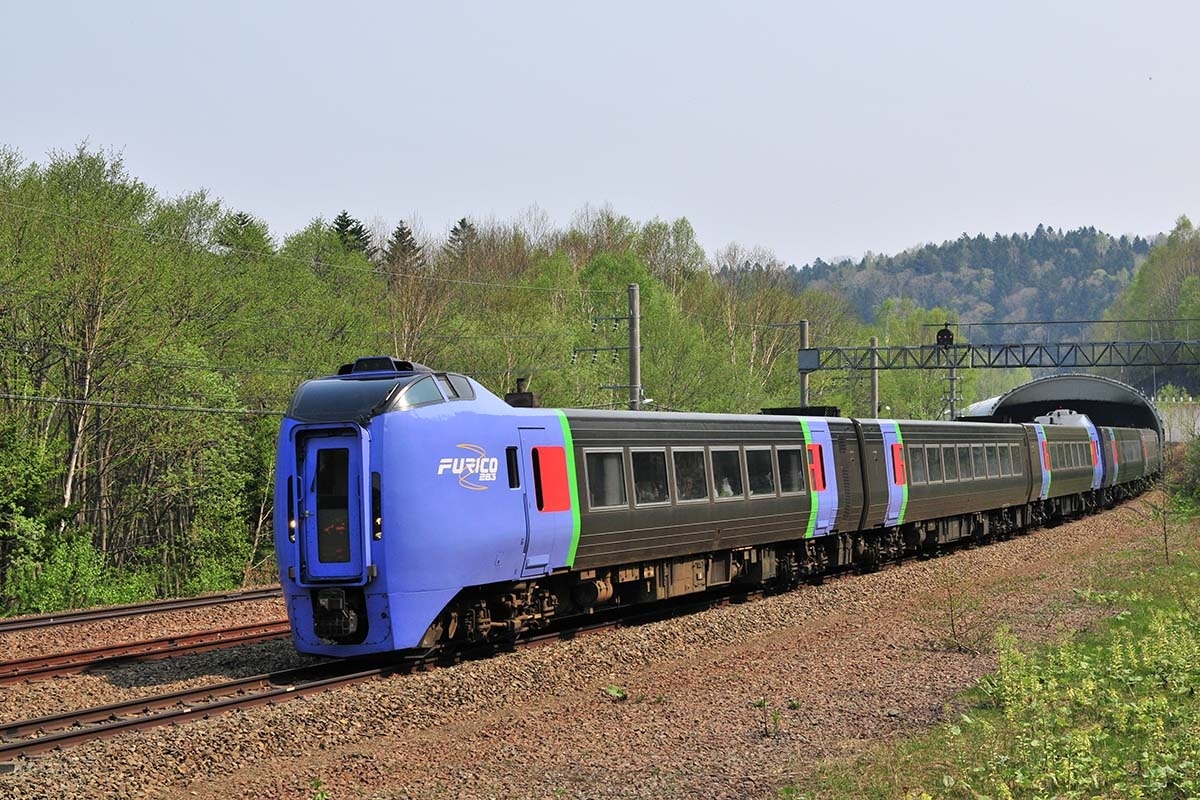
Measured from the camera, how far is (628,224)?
76.2 metres

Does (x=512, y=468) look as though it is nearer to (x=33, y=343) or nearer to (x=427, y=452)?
(x=427, y=452)

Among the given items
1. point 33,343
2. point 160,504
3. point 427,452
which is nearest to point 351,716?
point 427,452

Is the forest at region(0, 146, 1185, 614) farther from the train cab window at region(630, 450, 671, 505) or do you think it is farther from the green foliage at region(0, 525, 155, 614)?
the train cab window at region(630, 450, 671, 505)

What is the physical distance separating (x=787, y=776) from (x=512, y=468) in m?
5.37

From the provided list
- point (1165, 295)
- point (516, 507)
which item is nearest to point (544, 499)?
point (516, 507)

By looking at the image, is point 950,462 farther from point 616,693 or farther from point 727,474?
point 616,693

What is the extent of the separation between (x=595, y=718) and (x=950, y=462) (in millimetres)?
16701

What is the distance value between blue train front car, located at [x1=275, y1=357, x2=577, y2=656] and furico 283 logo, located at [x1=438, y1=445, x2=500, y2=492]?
0.01 m

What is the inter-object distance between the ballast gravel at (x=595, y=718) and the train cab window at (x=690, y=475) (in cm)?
165

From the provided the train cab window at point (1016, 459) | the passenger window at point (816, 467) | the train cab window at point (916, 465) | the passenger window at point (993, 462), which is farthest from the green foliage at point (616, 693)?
the train cab window at point (1016, 459)

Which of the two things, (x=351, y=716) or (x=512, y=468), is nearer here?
(x=351, y=716)

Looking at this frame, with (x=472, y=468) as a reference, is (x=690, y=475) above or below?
below

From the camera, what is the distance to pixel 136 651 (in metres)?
14.8

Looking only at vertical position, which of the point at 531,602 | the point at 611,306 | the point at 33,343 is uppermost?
the point at 611,306
